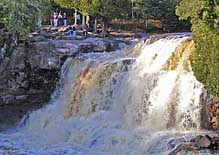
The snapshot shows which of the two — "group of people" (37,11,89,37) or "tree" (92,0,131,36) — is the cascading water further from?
"group of people" (37,11,89,37)

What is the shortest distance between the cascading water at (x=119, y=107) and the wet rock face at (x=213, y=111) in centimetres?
41

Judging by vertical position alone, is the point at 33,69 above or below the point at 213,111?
above

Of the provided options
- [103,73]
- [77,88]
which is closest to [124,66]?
[103,73]

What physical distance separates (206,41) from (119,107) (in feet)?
14.4

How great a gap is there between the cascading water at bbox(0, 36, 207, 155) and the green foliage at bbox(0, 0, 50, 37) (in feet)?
8.23

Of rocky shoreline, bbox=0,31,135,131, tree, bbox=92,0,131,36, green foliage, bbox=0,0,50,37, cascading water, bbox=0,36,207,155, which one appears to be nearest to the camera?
cascading water, bbox=0,36,207,155

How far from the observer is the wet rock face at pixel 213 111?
15711 millimetres

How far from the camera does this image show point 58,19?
33156mm

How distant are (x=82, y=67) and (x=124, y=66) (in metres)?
2.29

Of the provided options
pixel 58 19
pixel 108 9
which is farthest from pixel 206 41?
pixel 58 19

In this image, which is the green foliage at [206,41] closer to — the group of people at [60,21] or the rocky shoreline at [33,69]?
the rocky shoreline at [33,69]

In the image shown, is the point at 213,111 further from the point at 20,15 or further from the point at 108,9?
the point at 108,9

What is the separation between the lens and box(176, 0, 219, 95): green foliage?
15.5 m

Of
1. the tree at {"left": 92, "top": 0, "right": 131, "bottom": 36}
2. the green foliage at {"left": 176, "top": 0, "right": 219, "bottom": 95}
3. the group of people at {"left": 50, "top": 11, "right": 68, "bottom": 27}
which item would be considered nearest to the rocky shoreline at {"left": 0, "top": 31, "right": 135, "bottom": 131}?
the tree at {"left": 92, "top": 0, "right": 131, "bottom": 36}
